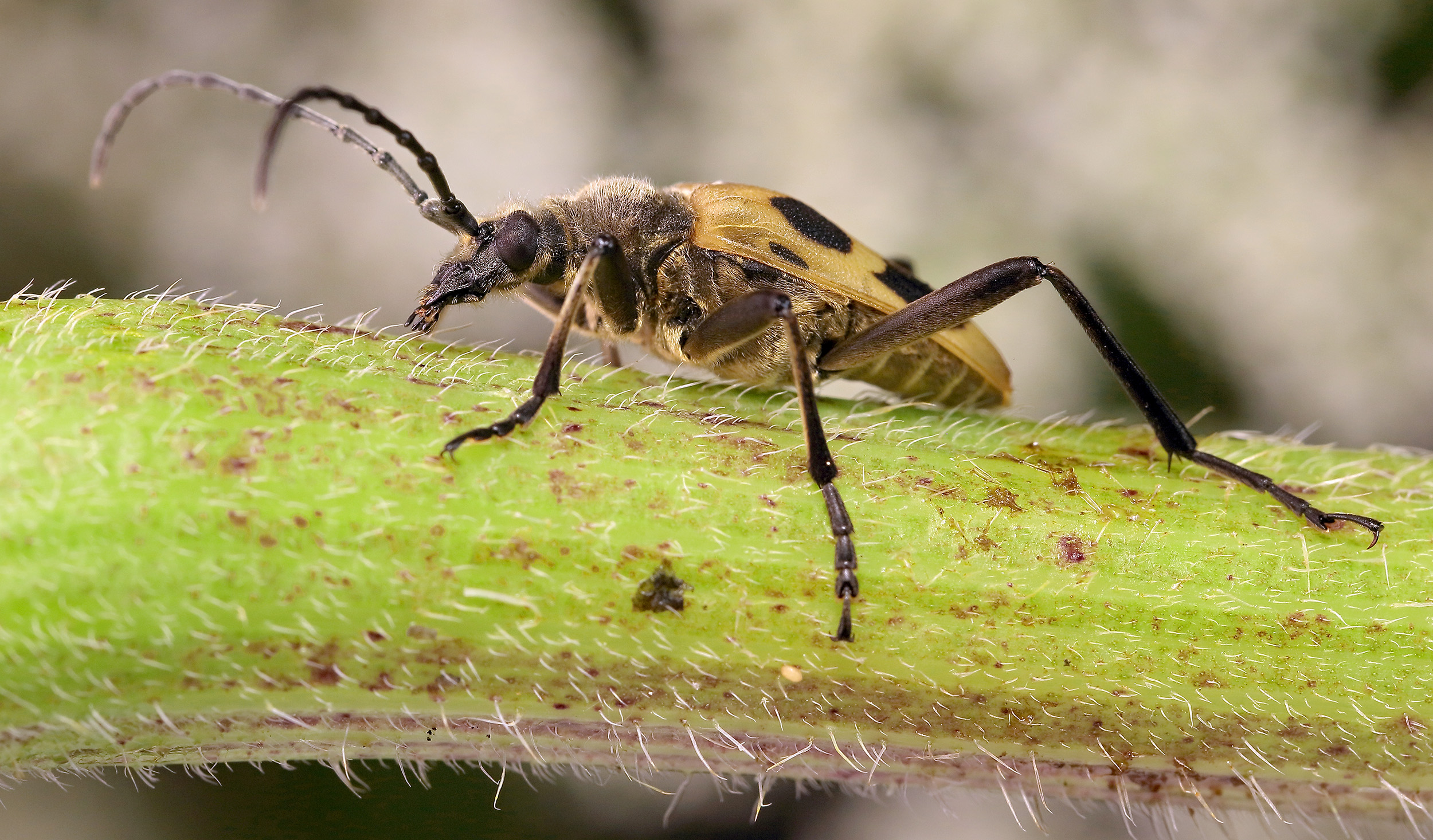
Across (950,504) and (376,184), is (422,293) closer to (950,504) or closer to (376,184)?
(376,184)

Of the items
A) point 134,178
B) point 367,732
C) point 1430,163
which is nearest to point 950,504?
point 367,732

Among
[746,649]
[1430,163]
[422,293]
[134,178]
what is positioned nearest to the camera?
[746,649]

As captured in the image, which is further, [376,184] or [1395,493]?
[376,184]

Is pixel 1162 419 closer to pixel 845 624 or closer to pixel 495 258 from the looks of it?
pixel 845 624

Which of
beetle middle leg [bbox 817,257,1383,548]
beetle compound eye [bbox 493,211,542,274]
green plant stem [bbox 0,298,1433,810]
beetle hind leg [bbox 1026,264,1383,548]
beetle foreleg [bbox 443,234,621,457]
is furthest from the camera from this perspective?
beetle compound eye [bbox 493,211,542,274]

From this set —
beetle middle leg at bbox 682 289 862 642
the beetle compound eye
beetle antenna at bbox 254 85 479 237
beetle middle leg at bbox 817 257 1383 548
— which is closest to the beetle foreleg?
the beetle compound eye

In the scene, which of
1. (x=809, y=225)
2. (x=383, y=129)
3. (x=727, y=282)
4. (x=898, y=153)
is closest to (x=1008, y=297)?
(x=809, y=225)

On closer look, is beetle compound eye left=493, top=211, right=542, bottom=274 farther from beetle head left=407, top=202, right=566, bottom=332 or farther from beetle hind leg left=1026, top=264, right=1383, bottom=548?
beetle hind leg left=1026, top=264, right=1383, bottom=548

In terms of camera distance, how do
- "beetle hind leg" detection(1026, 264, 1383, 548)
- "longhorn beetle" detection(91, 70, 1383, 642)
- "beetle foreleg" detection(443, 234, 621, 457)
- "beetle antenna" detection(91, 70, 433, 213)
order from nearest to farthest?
1. "beetle foreleg" detection(443, 234, 621, 457)
2. "beetle hind leg" detection(1026, 264, 1383, 548)
3. "beetle antenna" detection(91, 70, 433, 213)
4. "longhorn beetle" detection(91, 70, 1383, 642)
